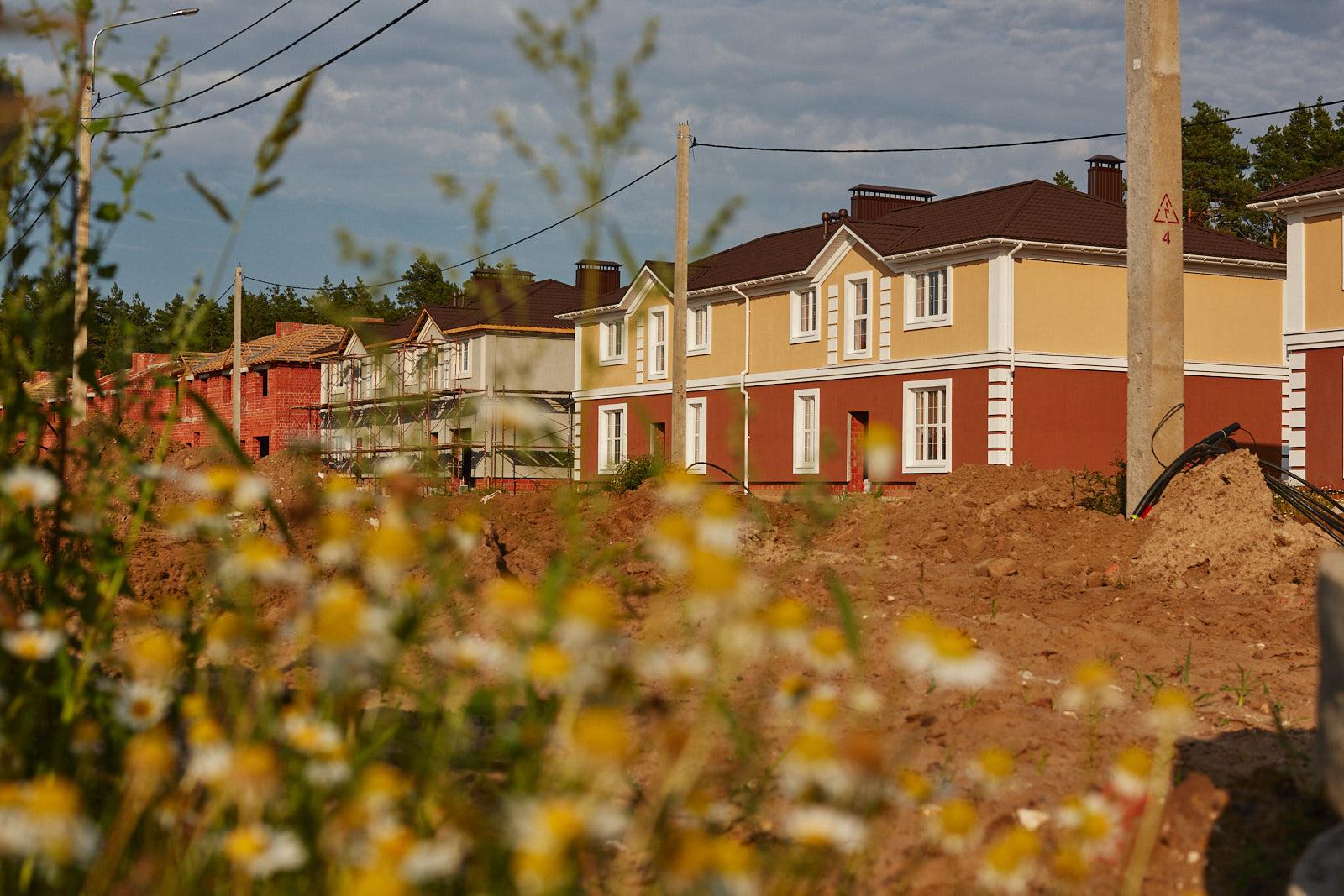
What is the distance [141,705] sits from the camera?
2551 millimetres

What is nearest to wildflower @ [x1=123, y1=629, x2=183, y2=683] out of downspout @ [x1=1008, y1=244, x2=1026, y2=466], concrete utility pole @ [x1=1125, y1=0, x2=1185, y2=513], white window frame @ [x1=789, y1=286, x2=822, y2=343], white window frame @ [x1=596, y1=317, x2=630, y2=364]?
concrete utility pole @ [x1=1125, y1=0, x2=1185, y2=513]

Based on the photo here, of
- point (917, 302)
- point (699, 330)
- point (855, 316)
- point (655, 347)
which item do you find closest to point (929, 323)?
point (917, 302)

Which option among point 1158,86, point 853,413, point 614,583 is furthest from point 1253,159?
point 614,583

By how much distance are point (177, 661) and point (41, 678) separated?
325mm

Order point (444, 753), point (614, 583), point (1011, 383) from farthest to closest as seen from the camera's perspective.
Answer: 1. point (1011, 383)
2. point (614, 583)
3. point (444, 753)

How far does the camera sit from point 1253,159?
56469 mm

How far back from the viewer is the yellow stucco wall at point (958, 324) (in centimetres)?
2641

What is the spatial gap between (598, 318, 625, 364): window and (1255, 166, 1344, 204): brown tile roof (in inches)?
749

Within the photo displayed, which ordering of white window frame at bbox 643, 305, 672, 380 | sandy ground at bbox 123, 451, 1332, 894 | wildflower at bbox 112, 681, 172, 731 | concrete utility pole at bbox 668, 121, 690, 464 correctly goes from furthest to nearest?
white window frame at bbox 643, 305, 672, 380 → concrete utility pole at bbox 668, 121, 690, 464 → sandy ground at bbox 123, 451, 1332, 894 → wildflower at bbox 112, 681, 172, 731

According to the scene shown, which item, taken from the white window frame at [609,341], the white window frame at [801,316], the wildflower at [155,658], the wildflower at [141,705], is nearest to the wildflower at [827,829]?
the wildflower at [155,658]

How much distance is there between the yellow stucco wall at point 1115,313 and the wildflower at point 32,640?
24985mm

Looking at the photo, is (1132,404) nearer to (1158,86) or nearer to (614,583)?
(1158,86)

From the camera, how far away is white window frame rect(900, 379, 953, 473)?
88.6 feet

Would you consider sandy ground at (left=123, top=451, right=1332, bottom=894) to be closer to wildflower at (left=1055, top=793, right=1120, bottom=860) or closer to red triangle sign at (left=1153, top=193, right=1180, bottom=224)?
wildflower at (left=1055, top=793, right=1120, bottom=860)
